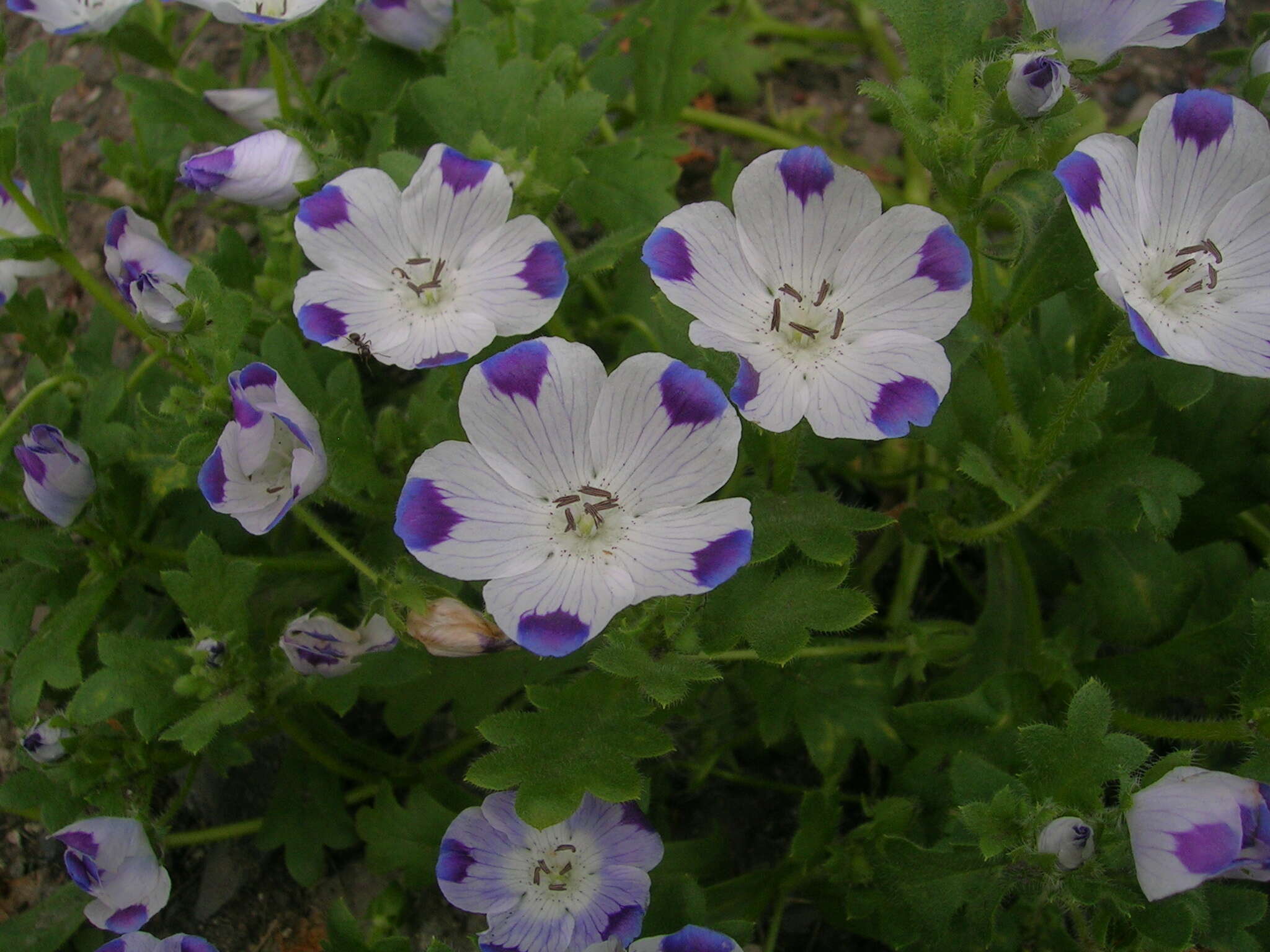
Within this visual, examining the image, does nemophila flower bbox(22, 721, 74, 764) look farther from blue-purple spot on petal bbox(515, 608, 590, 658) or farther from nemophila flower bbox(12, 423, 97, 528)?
blue-purple spot on petal bbox(515, 608, 590, 658)

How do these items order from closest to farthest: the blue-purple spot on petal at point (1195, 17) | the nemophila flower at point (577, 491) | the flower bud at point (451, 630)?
1. the nemophila flower at point (577, 491)
2. the flower bud at point (451, 630)
3. the blue-purple spot on petal at point (1195, 17)

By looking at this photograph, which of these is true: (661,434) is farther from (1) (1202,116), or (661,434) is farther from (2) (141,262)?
(2) (141,262)

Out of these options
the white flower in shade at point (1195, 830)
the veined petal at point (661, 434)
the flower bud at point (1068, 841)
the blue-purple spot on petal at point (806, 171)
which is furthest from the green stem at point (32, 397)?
the white flower in shade at point (1195, 830)

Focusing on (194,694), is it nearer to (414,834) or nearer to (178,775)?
(414,834)

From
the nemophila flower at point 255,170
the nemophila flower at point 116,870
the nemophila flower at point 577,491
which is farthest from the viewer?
the nemophila flower at point 255,170

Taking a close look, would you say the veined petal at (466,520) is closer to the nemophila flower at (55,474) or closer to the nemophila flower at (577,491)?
the nemophila flower at (577,491)

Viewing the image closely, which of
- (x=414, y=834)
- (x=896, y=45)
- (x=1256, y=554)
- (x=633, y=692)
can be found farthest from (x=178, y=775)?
(x=896, y=45)
